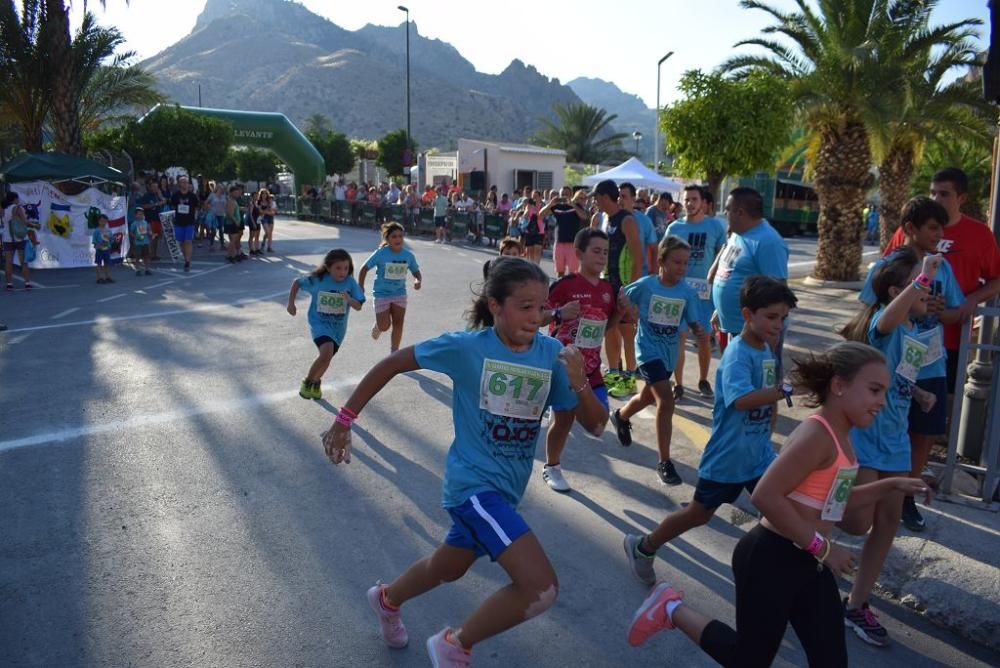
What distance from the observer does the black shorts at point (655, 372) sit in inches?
212

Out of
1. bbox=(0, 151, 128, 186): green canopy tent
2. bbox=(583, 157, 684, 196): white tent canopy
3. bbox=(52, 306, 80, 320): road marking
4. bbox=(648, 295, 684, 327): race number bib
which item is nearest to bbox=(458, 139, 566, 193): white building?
bbox=(583, 157, 684, 196): white tent canopy

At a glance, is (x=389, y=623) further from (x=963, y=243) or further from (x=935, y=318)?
(x=963, y=243)

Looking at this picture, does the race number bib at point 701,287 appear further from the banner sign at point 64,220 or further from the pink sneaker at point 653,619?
the banner sign at point 64,220

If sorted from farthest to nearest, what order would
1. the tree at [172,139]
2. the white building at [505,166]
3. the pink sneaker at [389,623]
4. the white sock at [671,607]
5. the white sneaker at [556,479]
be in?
the white building at [505,166]
the tree at [172,139]
the white sneaker at [556,479]
the pink sneaker at [389,623]
the white sock at [671,607]

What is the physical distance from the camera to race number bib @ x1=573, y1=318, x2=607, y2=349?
531cm

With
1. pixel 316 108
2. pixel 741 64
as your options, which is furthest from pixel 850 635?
pixel 316 108

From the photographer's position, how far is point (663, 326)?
5.51 metres

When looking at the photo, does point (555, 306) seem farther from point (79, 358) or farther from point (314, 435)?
point (79, 358)

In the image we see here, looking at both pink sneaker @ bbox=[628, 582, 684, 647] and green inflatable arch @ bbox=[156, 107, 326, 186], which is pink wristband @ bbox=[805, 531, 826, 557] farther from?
green inflatable arch @ bbox=[156, 107, 326, 186]

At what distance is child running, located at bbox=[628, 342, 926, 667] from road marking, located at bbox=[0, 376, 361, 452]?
5.17 m

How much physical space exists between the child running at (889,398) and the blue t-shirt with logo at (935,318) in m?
0.06

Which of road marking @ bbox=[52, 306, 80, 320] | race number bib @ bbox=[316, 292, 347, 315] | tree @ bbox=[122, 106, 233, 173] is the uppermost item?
tree @ bbox=[122, 106, 233, 173]

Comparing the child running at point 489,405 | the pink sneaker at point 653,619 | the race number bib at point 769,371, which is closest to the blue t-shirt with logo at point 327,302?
the child running at point 489,405

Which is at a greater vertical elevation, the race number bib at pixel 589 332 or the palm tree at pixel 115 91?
the palm tree at pixel 115 91
